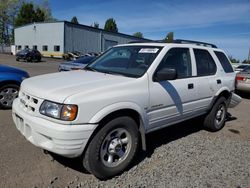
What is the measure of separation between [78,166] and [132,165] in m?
0.81

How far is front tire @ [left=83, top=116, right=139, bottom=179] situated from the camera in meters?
3.28

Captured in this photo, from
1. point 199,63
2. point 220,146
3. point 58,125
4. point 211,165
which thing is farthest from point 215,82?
point 58,125

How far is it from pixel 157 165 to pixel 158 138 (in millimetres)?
1207

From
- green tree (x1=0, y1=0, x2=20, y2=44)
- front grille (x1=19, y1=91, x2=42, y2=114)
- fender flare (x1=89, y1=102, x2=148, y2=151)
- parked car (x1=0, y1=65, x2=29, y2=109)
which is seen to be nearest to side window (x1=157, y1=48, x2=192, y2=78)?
fender flare (x1=89, y1=102, x2=148, y2=151)

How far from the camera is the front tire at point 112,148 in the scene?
328 centimetres

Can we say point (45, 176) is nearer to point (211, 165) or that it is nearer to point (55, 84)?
point (55, 84)

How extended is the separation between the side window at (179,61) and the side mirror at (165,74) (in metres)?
0.22

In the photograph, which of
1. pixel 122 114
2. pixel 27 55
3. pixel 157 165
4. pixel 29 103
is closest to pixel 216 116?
pixel 157 165

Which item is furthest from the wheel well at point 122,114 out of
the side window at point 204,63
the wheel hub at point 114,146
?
the side window at point 204,63

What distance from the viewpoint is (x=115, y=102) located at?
132 inches

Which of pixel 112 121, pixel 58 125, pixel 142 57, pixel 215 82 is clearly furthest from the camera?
pixel 215 82

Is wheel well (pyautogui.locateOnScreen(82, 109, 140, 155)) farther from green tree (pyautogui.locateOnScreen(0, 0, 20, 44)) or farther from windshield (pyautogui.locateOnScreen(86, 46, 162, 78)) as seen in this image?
green tree (pyautogui.locateOnScreen(0, 0, 20, 44))

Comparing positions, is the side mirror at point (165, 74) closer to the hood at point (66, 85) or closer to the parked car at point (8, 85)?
the hood at point (66, 85)

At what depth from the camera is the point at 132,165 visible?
3941mm
